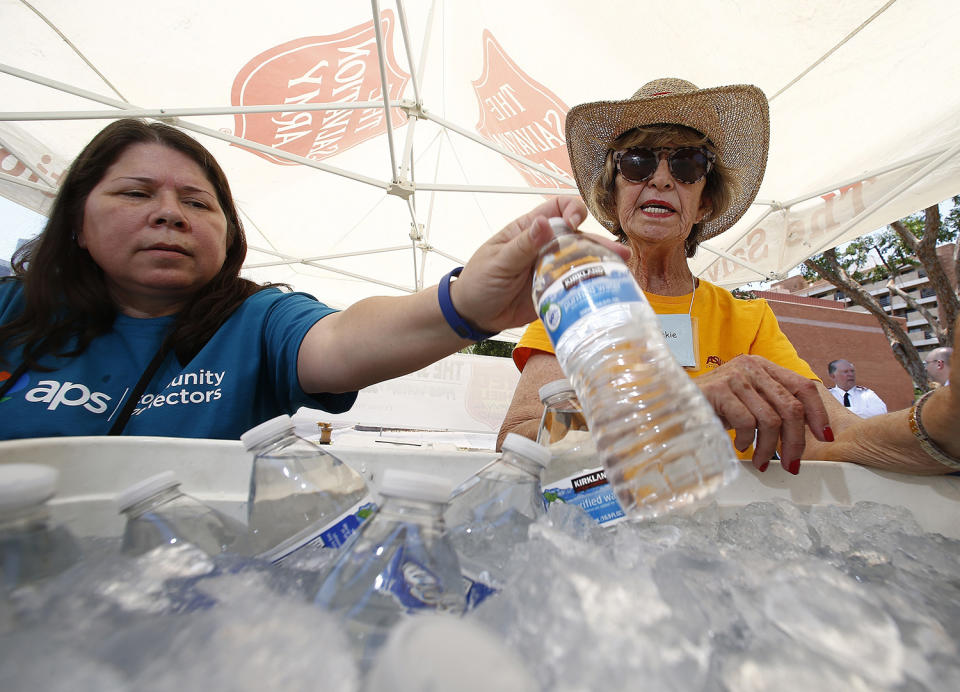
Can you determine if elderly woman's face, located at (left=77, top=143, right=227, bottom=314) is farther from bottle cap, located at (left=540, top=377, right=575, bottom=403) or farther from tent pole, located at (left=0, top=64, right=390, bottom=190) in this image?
tent pole, located at (left=0, top=64, right=390, bottom=190)

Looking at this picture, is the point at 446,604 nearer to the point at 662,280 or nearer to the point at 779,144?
the point at 662,280

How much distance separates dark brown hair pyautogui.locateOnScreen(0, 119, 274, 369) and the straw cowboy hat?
1393 millimetres

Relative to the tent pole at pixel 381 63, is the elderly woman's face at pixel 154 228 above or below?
below

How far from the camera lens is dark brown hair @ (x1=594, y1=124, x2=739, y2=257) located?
174cm

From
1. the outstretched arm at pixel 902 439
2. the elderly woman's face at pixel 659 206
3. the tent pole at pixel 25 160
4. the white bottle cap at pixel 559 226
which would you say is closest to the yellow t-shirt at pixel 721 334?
the elderly woman's face at pixel 659 206

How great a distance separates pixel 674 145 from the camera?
5.65 ft

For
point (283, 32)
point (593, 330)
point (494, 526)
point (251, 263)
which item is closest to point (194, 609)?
point (494, 526)

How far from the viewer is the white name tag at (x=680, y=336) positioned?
1586 mm

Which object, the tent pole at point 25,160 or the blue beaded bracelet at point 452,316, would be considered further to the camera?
the tent pole at point 25,160

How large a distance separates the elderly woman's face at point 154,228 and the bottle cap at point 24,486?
2.97 ft

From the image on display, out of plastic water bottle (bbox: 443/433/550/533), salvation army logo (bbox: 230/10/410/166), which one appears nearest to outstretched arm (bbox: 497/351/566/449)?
plastic water bottle (bbox: 443/433/550/533)

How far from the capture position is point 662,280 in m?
1.84

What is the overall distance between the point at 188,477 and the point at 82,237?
0.98 meters

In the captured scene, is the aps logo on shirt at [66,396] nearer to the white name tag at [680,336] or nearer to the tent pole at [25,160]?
the white name tag at [680,336]
